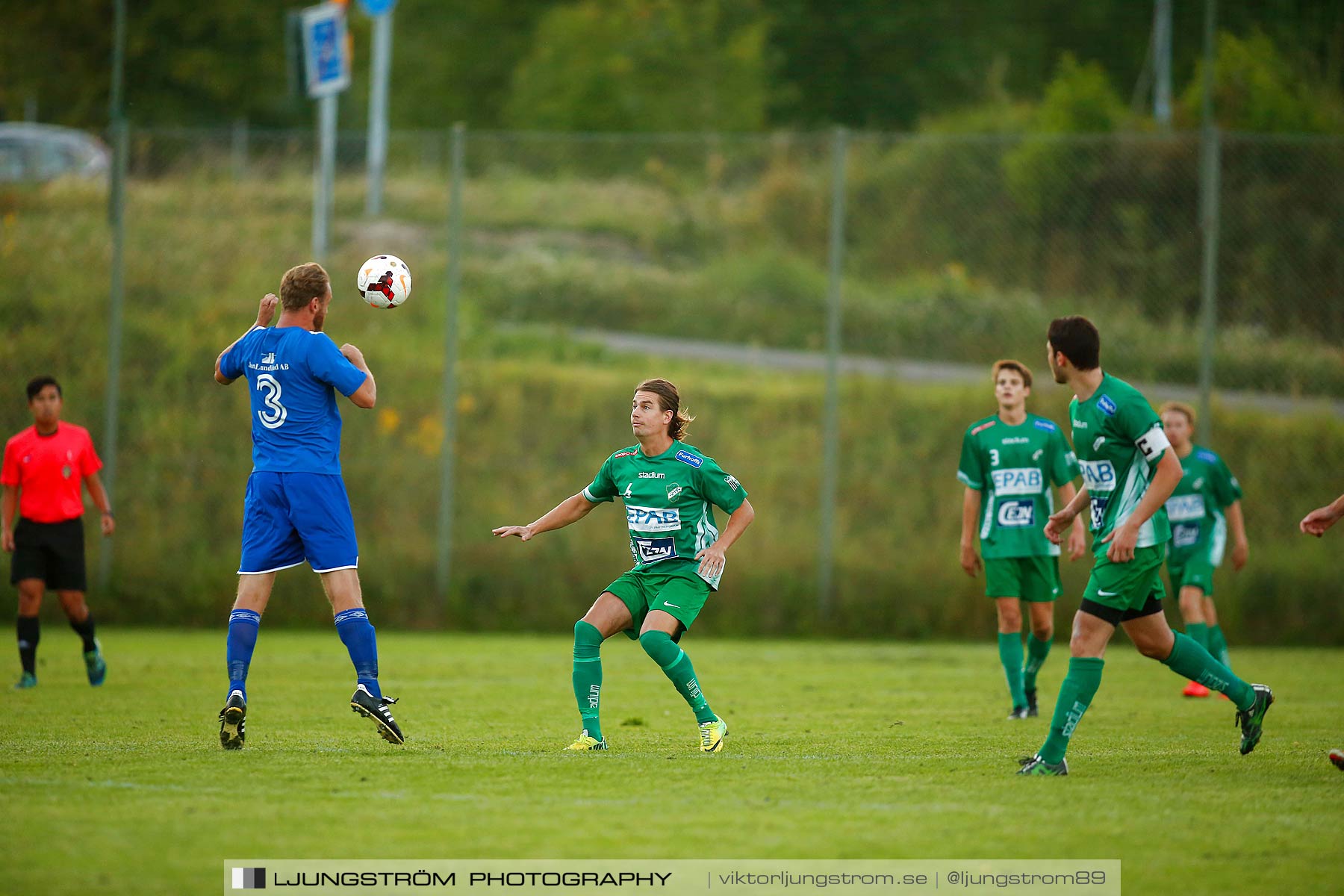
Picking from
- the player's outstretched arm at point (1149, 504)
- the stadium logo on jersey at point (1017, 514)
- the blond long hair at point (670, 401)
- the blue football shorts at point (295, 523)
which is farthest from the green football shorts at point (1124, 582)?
the blue football shorts at point (295, 523)

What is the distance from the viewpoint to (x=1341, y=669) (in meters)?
12.4

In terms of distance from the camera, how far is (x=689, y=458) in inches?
284

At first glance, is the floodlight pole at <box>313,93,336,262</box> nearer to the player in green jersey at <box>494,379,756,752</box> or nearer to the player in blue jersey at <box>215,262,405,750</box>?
the player in blue jersey at <box>215,262,405,750</box>

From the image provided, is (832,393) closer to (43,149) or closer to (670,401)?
(670,401)

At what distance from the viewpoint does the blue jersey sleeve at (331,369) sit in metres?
6.94

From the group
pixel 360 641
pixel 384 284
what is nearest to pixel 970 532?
pixel 384 284

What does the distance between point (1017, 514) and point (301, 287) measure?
16.3 ft

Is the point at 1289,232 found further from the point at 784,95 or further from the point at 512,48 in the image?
the point at 512,48

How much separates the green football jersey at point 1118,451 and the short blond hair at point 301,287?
3.77 m

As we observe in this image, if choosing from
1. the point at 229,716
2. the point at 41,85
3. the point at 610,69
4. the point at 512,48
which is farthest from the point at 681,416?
the point at 512,48

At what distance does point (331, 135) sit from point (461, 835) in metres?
12.3

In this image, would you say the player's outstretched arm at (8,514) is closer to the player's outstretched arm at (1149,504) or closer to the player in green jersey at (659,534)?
the player in green jersey at (659,534)

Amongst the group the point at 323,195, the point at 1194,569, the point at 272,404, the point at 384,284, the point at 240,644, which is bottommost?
the point at 240,644

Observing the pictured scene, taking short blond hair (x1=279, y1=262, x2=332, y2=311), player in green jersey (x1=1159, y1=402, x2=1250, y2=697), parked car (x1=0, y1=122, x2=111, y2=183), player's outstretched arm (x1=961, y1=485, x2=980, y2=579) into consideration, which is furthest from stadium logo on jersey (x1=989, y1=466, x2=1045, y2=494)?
parked car (x1=0, y1=122, x2=111, y2=183)
